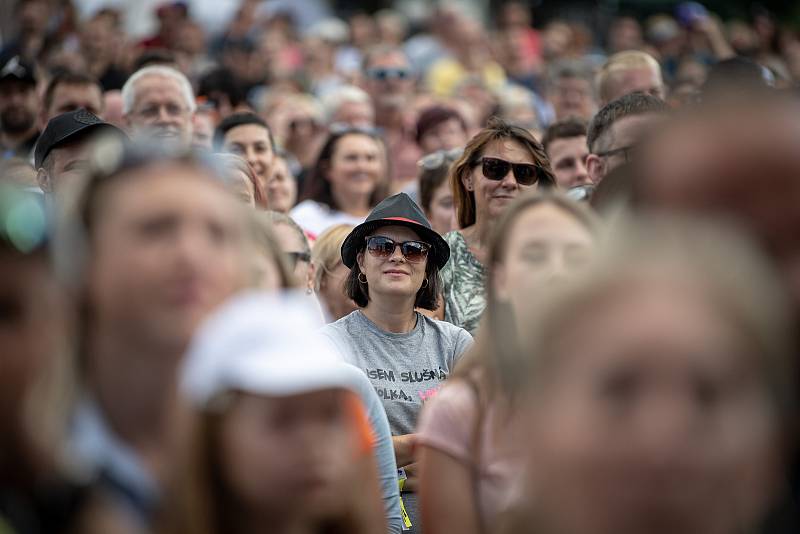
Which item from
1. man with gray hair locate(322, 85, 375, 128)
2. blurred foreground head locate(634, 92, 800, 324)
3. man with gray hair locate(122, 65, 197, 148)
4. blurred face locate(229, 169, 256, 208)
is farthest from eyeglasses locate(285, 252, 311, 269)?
man with gray hair locate(322, 85, 375, 128)

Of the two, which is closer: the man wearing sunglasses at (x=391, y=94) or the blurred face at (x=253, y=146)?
the blurred face at (x=253, y=146)

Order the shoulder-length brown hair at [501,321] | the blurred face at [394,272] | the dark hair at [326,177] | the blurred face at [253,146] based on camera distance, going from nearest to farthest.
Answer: the shoulder-length brown hair at [501,321] < the blurred face at [394,272] < the blurred face at [253,146] < the dark hair at [326,177]

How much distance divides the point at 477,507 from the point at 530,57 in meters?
12.1

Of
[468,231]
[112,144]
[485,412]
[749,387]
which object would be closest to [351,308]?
[468,231]

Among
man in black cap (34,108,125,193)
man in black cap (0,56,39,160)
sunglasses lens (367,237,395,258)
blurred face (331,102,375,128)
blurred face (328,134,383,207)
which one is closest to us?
man in black cap (34,108,125,193)

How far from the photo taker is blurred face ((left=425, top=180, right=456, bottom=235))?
7219 mm

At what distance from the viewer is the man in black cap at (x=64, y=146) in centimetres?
539

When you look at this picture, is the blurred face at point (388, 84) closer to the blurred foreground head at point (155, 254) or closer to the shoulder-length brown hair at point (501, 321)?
the shoulder-length brown hair at point (501, 321)

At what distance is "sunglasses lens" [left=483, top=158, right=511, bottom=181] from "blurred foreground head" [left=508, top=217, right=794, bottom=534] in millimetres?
4201

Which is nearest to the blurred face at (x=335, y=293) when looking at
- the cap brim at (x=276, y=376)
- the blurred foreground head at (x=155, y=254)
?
the blurred foreground head at (x=155, y=254)

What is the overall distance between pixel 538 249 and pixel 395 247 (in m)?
2.42

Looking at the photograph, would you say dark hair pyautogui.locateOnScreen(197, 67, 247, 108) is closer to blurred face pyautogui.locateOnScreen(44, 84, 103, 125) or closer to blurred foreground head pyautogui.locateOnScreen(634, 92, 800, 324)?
blurred face pyautogui.locateOnScreen(44, 84, 103, 125)

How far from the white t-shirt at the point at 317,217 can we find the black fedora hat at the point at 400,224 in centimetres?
204

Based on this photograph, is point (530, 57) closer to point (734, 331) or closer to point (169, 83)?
point (169, 83)
